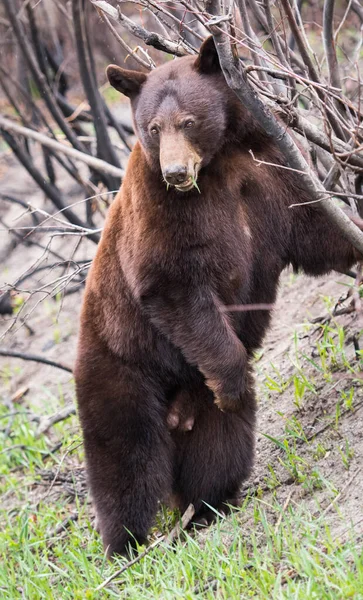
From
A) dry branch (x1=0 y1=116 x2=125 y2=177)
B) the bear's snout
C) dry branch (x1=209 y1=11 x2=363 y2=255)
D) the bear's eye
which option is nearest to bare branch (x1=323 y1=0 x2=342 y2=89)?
dry branch (x1=209 y1=11 x2=363 y2=255)

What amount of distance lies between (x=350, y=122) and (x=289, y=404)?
5.08ft

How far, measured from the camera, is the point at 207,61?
12.4ft

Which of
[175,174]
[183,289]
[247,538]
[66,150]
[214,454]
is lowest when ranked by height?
[214,454]

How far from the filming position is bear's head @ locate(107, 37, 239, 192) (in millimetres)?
3729

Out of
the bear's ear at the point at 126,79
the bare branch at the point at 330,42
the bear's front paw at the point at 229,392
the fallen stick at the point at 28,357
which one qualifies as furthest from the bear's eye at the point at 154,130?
the fallen stick at the point at 28,357

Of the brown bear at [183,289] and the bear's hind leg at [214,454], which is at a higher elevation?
the brown bear at [183,289]

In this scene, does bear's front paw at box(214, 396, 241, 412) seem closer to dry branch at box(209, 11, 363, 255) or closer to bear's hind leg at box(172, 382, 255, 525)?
bear's hind leg at box(172, 382, 255, 525)

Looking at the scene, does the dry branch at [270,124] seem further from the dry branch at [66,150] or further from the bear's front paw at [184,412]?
the dry branch at [66,150]

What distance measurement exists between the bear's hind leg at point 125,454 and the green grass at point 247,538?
18 centimetres

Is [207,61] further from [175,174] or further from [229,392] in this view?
[229,392]

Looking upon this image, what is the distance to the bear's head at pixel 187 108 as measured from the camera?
373 centimetres

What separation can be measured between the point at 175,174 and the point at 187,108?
1.43ft

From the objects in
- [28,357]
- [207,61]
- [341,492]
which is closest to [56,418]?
[28,357]

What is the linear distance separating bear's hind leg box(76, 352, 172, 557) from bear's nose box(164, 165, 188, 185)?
1.24m
